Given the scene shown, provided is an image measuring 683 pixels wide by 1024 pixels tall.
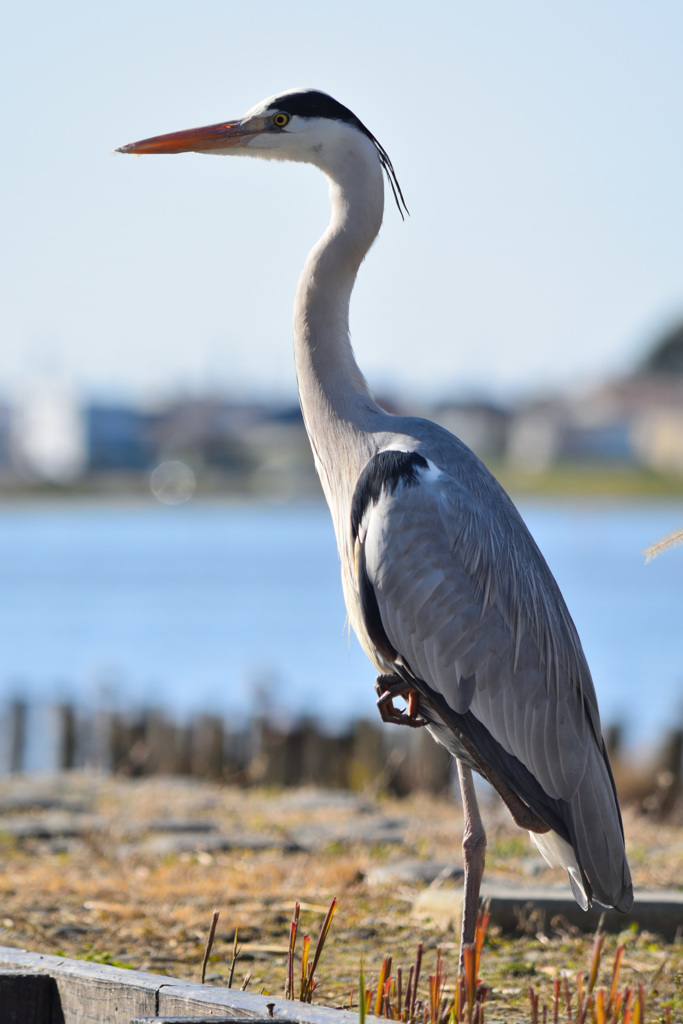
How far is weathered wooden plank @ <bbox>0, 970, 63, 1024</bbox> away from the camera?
311cm

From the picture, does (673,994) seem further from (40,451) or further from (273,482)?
(40,451)

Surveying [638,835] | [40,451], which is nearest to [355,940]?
[638,835]

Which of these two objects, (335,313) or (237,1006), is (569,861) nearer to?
(237,1006)

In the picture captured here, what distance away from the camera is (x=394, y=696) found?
3.91m

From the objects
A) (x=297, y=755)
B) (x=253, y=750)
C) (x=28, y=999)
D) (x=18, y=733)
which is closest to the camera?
(x=28, y=999)

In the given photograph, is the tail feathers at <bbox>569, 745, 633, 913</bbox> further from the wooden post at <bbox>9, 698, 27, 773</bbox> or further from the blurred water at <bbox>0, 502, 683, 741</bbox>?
the wooden post at <bbox>9, 698, 27, 773</bbox>

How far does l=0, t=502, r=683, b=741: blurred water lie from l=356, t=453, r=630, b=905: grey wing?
7.80ft

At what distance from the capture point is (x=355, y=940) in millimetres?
4527

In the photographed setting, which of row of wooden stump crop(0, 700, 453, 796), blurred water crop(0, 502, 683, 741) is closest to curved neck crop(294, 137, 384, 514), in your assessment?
blurred water crop(0, 502, 683, 741)

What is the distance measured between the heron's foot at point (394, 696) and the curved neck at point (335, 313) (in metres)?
0.64

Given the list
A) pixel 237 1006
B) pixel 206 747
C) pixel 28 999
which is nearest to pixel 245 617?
pixel 206 747

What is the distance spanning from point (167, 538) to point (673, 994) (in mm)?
81350

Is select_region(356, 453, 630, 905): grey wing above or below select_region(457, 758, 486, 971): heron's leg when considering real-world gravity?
above

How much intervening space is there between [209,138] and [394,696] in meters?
2.07
